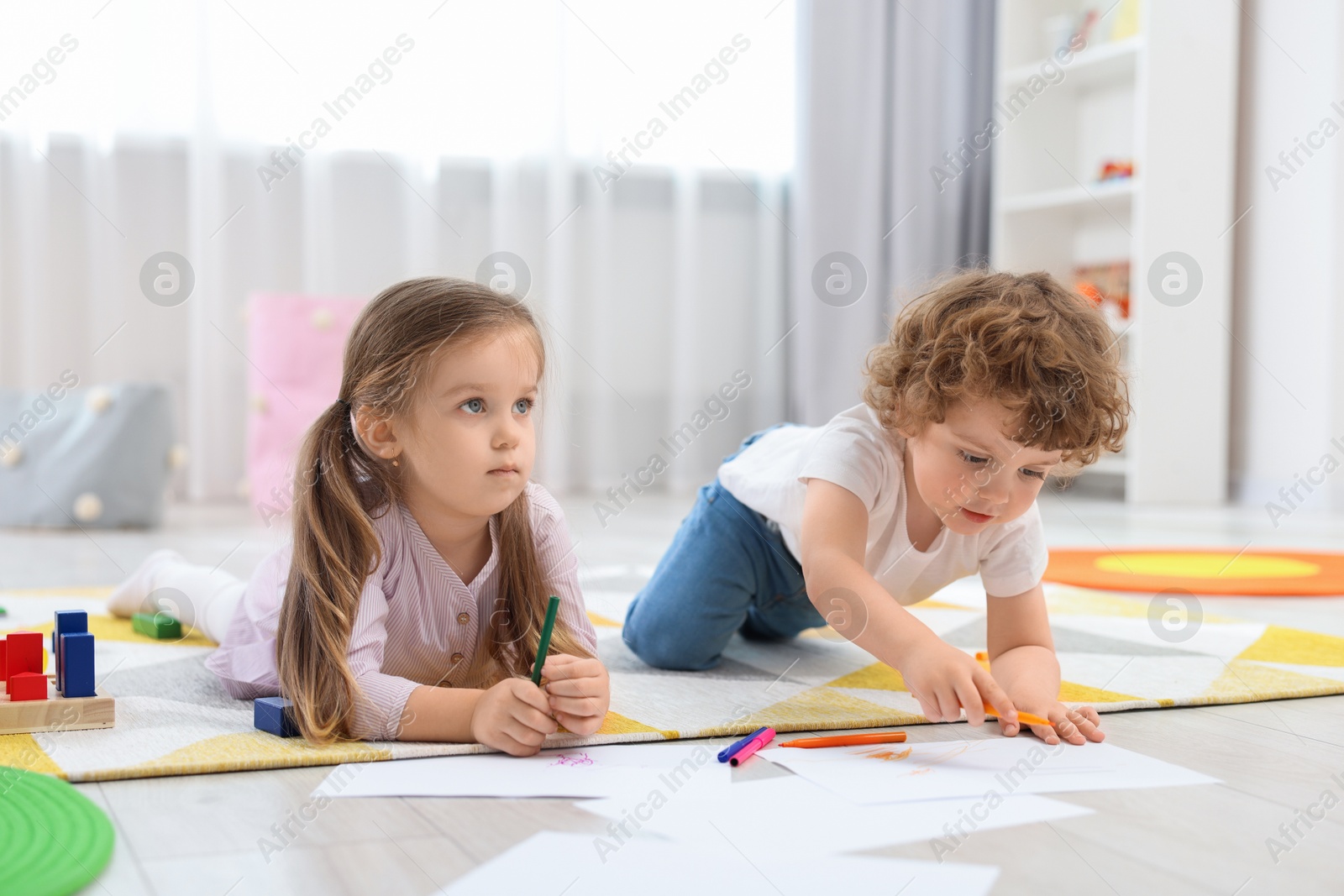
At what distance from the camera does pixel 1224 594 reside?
1.59m

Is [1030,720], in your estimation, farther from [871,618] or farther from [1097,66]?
[1097,66]

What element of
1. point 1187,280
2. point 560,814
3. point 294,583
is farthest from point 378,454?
point 1187,280

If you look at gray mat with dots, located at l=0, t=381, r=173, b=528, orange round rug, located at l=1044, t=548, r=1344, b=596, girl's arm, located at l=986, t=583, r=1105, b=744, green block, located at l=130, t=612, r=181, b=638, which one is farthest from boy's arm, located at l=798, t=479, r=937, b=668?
gray mat with dots, located at l=0, t=381, r=173, b=528

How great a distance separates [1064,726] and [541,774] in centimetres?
37

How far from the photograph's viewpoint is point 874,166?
3287 mm

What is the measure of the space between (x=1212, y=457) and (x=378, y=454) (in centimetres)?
272

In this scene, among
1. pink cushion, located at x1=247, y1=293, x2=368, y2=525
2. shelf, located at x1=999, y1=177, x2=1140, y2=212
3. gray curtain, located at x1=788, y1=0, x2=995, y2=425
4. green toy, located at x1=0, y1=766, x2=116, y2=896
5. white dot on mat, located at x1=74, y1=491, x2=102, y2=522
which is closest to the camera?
green toy, located at x1=0, y1=766, x2=116, y2=896

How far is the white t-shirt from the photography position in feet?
3.18

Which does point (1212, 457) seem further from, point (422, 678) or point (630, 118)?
point (422, 678)

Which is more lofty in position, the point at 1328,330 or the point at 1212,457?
the point at 1328,330

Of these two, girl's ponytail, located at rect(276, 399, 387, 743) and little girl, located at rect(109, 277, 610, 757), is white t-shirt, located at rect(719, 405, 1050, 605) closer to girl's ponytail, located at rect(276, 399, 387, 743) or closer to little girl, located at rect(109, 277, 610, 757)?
little girl, located at rect(109, 277, 610, 757)

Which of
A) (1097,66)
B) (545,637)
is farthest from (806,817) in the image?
(1097,66)

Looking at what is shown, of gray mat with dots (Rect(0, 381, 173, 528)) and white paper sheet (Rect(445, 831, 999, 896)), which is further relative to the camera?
gray mat with dots (Rect(0, 381, 173, 528))

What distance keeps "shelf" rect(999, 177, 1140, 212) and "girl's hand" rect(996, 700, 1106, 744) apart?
8.07ft
